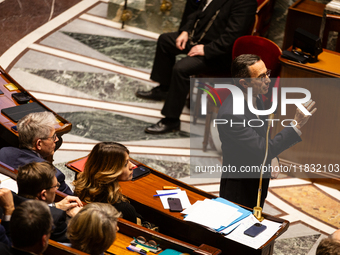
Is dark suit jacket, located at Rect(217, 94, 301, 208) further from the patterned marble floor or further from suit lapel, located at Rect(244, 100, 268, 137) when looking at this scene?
the patterned marble floor

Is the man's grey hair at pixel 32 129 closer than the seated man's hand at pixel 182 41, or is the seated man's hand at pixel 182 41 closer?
the man's grey hair at pixel 32 129

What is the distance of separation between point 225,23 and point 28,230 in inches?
141

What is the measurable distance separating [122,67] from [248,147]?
3.40 meters

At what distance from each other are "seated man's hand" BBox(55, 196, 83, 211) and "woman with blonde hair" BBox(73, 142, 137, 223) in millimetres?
59

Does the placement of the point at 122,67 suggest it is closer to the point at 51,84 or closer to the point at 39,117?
the point at 51,84

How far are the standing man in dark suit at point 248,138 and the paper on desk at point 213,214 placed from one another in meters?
0.23

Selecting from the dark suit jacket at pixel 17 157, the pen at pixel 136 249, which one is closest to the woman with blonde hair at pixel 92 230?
the pen at pixel 136 249

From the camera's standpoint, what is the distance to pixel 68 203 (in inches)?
107

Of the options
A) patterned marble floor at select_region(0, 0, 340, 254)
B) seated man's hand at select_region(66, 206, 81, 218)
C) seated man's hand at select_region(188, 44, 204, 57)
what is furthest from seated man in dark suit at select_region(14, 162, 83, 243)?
seated man's hand at select_region(188, 44, 204, 57)

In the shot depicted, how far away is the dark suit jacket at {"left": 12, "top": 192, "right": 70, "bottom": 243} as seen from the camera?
95.9 inches

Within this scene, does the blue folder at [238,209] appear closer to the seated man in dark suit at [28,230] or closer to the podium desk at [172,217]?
the podium desk at [172,217]

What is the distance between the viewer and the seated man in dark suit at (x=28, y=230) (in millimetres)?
2010

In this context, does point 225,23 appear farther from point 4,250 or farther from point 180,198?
point 4,250

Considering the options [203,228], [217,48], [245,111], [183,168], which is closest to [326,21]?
[217,48]
